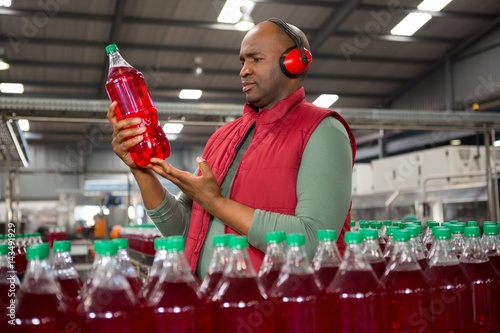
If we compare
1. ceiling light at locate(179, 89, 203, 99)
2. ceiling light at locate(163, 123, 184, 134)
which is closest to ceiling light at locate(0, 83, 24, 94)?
ceiling light at locate(163, 123, 184, 134)

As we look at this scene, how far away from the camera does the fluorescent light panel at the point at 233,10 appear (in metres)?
8.89

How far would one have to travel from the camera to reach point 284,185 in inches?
57.0

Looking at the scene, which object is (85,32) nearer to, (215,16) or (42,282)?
(215,16)

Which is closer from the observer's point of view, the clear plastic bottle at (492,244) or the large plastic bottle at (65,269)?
the large plastic bottle at (65,269)

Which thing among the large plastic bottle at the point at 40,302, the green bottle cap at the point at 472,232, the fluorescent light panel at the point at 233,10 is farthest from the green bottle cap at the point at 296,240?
the fluorescent light panel at the point at 233,10

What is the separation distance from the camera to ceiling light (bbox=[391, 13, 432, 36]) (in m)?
9.94

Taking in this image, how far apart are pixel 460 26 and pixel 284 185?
1058 cm

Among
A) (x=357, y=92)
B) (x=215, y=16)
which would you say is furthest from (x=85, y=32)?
(x=357, y=92)

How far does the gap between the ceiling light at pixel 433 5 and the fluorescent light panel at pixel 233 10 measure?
313 cm

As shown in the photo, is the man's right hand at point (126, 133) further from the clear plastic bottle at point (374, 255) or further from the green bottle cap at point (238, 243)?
the clear plastic bottle at point (374, 255)

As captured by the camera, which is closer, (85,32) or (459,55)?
(85,32)

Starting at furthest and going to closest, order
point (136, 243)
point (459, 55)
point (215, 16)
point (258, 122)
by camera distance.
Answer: point (459, 55) < point (215, 16) < point (136, 243) < point (258, 122)

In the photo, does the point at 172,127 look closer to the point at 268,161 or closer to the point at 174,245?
the point at 268,161

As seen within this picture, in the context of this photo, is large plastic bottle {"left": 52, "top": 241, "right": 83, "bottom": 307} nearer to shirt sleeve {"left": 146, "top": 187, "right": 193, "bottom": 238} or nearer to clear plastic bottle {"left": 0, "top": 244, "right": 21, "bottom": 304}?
clear plastic bottle {"left": 0, "top": 244, "right": 21, "bottom": 304}
